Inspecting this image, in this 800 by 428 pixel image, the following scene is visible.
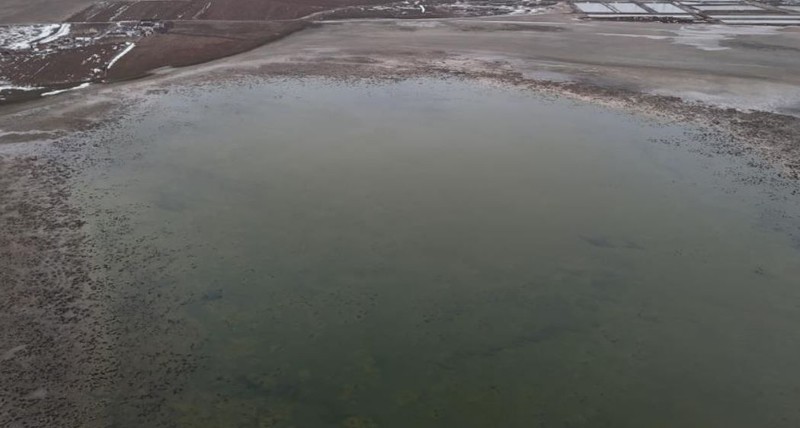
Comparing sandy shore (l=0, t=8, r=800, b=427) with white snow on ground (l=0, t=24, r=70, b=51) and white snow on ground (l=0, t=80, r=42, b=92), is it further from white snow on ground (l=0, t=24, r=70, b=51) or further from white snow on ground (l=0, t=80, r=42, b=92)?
white snow on ground (l=0, t=24, r=70, b=51)

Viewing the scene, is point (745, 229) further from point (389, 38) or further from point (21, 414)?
point (389, 38)

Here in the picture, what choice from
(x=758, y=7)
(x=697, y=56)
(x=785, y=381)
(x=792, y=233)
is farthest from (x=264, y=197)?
(x=758, y=7)

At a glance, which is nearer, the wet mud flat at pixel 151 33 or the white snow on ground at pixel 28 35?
the wet mud flat at pixel 151 33

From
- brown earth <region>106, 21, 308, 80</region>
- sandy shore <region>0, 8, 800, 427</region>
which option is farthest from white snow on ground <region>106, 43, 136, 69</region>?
sandy shore <region>0, 8, 800, 427</region>

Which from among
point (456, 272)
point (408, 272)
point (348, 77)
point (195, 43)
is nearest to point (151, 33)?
point (195, 43)

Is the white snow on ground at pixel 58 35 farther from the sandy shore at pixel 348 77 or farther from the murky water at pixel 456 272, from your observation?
the murky water at pixel 456 272

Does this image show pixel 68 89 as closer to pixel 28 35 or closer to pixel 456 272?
pixel 28 35

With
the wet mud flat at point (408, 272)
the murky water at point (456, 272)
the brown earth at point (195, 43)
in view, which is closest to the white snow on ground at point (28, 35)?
the brown earth at point (195, 43)
